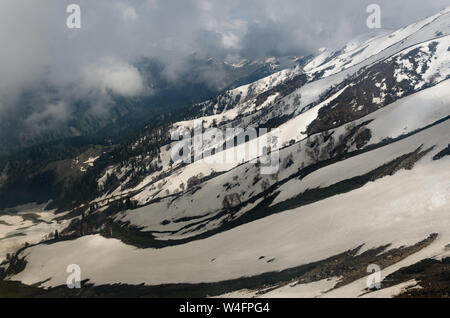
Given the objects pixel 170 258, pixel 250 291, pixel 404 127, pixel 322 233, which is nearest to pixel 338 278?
pixel 250 291

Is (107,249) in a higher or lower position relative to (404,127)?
lower

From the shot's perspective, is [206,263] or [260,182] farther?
[260,182]

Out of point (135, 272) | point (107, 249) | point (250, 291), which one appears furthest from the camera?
point (107, 249)

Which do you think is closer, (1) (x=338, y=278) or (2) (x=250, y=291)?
(1) (x=338, y=278)
